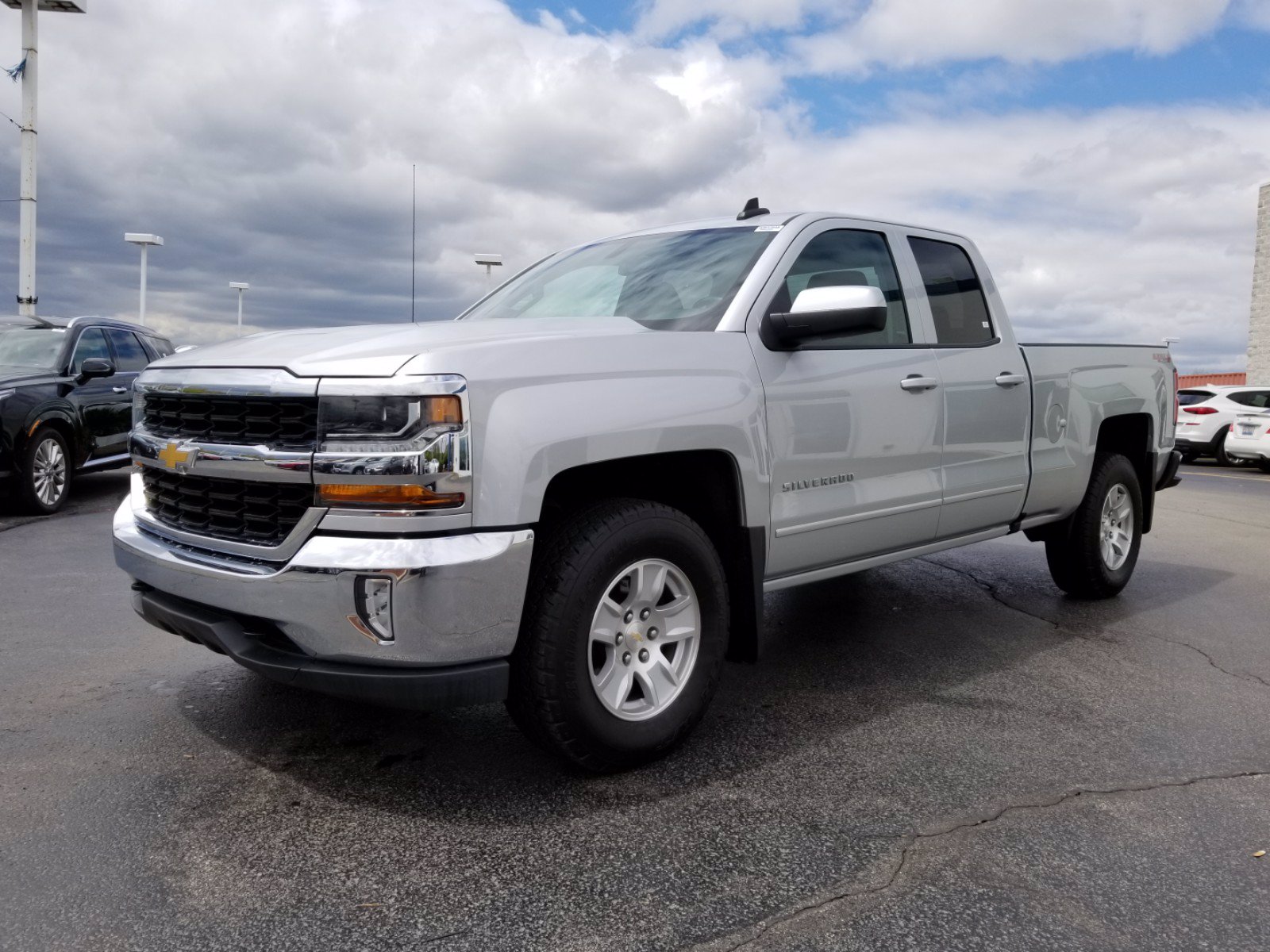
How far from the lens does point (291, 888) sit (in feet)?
8.40

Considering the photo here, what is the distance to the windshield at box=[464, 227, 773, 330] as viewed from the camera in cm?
381

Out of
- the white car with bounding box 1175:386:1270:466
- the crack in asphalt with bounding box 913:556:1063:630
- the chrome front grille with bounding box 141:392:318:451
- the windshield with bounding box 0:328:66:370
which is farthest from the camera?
the white car with bounding box 1175:386:1270:466

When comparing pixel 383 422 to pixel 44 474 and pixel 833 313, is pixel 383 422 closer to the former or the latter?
pixel 833 313

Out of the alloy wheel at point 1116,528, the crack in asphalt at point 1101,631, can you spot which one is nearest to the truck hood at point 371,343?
the crack in asphalt at point 1101,631

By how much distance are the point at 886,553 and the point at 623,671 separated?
1.54 m

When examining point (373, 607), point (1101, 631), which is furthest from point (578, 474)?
point (1101, 631)

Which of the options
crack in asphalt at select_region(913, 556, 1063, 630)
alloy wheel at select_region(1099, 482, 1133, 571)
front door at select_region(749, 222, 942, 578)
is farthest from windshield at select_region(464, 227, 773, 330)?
alloy wheel at select_region(1099, 482, 1133, 571)

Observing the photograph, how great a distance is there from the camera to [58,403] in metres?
9.15

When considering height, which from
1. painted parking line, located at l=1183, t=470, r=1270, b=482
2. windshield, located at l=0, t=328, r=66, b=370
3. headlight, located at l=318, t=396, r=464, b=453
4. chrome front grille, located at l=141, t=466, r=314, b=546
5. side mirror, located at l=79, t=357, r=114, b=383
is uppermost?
windshield, located at l=0, t=328, r=66, b=370

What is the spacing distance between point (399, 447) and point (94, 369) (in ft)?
25.2

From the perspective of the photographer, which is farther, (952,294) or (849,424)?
(952,294)

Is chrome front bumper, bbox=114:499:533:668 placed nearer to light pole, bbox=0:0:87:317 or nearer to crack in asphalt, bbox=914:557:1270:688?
crack in asphalt, bbox=914:557:1270:688

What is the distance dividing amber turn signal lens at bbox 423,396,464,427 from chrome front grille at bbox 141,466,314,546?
40 centimetres

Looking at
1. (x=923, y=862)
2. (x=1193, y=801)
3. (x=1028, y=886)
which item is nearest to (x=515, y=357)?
(x=923, y=862)
